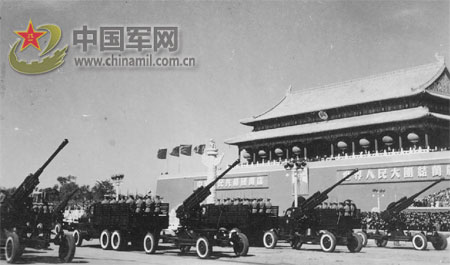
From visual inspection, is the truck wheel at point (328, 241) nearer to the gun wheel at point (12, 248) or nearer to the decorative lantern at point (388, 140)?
the gun wheel at point (12, 248)

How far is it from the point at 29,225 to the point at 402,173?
21755 millimetres

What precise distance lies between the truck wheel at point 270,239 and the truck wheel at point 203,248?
434 centimetres

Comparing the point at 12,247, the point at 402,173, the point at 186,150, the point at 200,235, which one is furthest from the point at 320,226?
the point at 186,150

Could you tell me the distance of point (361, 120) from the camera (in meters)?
34.4

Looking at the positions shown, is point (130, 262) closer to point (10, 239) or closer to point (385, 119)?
point (10, 239)

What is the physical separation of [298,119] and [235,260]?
96.1 feet

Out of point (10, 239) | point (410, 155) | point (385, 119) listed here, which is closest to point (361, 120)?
point (385, 119)

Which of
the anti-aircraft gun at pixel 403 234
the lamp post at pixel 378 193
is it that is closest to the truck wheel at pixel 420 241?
the anti-aircraft gun at pixel 403 234

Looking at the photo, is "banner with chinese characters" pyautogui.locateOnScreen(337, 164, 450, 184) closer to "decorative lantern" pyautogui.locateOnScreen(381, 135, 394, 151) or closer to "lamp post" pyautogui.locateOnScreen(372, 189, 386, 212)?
"lamp post" pyautogui.locateOnScreen(372, 189, 386, 212)

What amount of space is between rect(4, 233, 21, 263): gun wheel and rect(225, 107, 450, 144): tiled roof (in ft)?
81.7

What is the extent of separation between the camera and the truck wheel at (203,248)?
12.6 meters

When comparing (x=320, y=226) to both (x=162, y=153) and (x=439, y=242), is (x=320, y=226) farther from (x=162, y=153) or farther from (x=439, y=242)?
(x=162, y=153)

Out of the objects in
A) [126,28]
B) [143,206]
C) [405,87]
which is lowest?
[143,206]

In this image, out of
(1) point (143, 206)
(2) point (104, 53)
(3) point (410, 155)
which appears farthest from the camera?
(3) point (410, 155)
